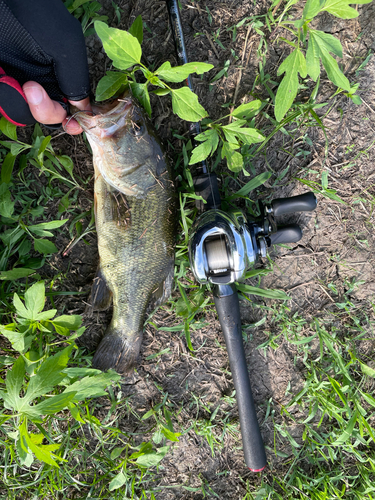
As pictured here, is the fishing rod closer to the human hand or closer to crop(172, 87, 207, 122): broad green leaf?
crop(172, 87, 207, 122): broad green leaf

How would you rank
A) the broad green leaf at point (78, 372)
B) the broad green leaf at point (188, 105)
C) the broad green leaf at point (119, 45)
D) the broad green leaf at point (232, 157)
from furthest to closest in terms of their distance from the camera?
the broad green leaf at point (232, 157) < the broad green leaf at point (78, 372) < the broad green leaf at point (188, 105) < the broad green leaf at point (119, 45)

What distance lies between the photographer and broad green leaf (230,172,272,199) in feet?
8.33

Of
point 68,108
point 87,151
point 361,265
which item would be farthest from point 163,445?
point 68,108

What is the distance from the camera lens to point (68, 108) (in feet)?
7.06

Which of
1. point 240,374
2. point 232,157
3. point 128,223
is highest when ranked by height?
point 232,157

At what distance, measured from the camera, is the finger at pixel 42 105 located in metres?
1.94

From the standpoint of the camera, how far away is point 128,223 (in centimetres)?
229

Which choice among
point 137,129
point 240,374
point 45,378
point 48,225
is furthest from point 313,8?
point 45,378

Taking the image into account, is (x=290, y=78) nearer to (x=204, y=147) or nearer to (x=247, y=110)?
(x=247, y=110)

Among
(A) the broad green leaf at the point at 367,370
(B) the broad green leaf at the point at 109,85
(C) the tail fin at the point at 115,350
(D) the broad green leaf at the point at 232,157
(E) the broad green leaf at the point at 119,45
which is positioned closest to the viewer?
(E) the broad green leaf at the point at 119,45

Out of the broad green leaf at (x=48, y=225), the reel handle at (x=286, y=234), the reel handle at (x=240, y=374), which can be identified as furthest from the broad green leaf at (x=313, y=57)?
the broad green leaf at (x=48, y=225)

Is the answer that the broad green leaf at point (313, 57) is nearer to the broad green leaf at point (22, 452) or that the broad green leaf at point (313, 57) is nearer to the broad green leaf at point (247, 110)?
the broad green leaf at point (247, 110)

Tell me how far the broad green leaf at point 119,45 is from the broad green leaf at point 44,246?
4.33ft

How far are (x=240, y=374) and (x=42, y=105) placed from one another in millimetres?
2278
